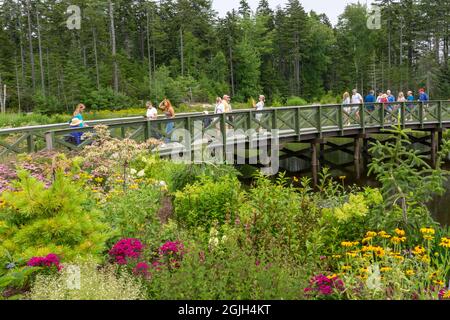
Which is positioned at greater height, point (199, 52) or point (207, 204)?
point (199, 52)

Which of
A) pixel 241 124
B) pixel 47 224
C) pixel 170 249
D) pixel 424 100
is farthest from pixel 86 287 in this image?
pixel 424 100

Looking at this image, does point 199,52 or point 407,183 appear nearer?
point 407,183

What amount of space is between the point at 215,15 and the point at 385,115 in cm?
4315

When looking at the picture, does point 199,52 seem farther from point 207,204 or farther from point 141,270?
point 141,270

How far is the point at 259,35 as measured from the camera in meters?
64.9

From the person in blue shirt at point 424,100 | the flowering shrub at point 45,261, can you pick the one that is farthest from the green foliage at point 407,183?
the person in blue shirt at point 424,100

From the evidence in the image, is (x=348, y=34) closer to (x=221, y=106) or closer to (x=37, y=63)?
(x=37, y=63)

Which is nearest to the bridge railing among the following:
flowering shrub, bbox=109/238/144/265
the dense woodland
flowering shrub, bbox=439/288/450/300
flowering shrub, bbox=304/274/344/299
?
flowering shrub, bbox=439/288/450/300

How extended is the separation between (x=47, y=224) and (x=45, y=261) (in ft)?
1.44

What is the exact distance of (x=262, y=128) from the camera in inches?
651

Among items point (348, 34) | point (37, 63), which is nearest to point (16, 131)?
point (37, 63)

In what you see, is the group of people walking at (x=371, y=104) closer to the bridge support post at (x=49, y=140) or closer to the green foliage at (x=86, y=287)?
the bridge support post at (x=49, y=140)

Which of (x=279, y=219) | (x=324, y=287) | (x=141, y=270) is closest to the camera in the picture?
(x=324, y=287)
